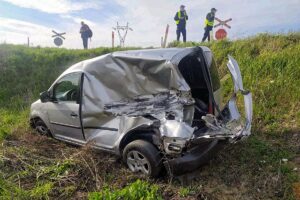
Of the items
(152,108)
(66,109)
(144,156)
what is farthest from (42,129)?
(144,156)

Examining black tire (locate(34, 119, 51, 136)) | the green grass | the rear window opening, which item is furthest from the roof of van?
the green grass

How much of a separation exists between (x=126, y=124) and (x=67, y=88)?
1692mm

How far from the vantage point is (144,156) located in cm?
468

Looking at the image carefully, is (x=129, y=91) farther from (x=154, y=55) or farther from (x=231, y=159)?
(x=231, y=159)

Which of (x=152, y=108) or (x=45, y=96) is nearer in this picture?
(x=152, y=108)

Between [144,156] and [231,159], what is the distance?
65.8 inches

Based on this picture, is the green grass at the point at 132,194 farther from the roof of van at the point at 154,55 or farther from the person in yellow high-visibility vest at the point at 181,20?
the person in yellow high-visibility vest at the point at 181,20

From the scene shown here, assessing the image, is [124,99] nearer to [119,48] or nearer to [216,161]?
[216,161]

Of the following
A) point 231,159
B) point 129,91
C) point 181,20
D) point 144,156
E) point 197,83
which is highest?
point 181,20

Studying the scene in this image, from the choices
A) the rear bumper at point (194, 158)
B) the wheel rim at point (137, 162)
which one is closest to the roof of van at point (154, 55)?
the rear bumper at point (194, 158)

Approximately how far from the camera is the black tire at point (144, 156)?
4.62 metres

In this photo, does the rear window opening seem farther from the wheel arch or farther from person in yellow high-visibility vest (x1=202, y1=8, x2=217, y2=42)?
person in yellow high-visibility vest (x1=202, y1=8, x2=217, y2=42)

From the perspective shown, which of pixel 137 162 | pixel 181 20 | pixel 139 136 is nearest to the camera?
pixel 137 162

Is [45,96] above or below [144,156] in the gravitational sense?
above
